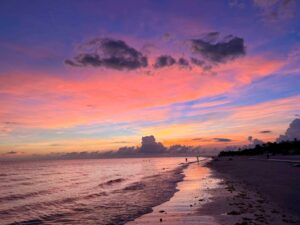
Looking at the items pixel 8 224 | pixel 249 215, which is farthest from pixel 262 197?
pixel 8 224

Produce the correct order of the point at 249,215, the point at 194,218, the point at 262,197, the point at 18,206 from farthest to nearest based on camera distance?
the point at 18,206 → the point at 262,197 → the point at 194,218 → the point at 249,215

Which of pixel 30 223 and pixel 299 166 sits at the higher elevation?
pixel 299 166

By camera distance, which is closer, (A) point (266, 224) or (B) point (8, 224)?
(A) point (266, 224)

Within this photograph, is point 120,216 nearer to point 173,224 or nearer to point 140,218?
point 140,218

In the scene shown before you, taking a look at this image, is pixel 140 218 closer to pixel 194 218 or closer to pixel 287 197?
pixel 194 218

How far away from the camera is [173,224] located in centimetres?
1756

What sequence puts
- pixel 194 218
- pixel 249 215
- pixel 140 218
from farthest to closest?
pixel 140 218 → pixel 194 218 → pixel 249 215

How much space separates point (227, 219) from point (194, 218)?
2068mm

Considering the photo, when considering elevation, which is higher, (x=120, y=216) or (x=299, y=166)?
(x=299, y=166)

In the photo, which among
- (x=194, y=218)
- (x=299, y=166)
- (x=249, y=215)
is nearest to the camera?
(x=249, y=215)

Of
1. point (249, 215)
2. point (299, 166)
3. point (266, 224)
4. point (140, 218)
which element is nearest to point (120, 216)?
point (140, 218)

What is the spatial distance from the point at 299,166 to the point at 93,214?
36026 mm

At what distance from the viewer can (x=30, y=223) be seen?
22.1 metres

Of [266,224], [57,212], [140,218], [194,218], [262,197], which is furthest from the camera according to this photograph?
[57,212]
